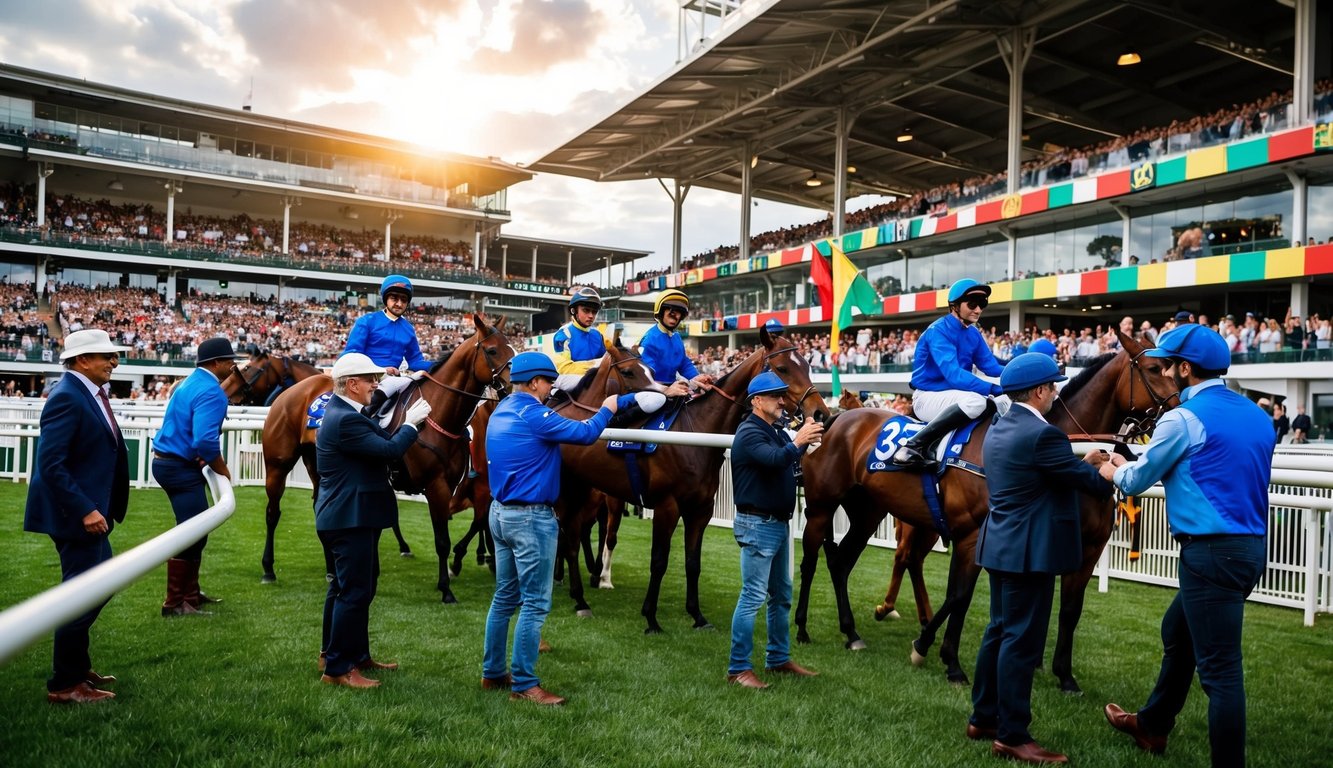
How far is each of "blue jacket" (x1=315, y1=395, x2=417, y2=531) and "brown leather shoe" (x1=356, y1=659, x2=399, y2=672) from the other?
0.85 m

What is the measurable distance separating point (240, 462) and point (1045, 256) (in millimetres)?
24873

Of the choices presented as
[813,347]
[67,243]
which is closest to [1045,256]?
[813,347]

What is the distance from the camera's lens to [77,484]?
432cm

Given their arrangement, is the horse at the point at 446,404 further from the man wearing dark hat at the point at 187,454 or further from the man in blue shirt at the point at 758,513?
the man in blue shirt at the point at 758,513

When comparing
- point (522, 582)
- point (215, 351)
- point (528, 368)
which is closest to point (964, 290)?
point (528, 368)

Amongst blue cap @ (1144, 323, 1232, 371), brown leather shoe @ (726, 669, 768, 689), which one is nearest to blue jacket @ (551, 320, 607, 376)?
brown leather shoe @ (726, 669, 768, 689)

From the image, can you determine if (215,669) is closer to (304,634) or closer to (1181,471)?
(304,634)

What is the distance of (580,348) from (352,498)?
398 centimetres

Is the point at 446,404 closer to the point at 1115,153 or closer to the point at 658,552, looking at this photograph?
the point at 658,552

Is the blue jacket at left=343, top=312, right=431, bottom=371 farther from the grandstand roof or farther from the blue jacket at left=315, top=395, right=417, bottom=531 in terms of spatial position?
the grandstand roof

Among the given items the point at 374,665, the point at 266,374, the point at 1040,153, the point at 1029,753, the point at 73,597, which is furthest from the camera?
the point at 1040,153

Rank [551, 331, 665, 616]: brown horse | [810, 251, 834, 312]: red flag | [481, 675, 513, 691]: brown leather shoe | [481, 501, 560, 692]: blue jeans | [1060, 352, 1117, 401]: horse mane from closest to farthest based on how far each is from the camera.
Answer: [481, 501, 560, 692]: blue jeans, [481, 675, 513, 691]: brown leather shoe, [1060, 352, 1117, 401]: horse mane, [551, 331, 665, 616]: brown horse, [810, 251, 834, 312]: red flag

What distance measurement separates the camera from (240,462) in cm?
1455

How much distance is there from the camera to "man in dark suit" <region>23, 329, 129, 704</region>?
4.24 m
